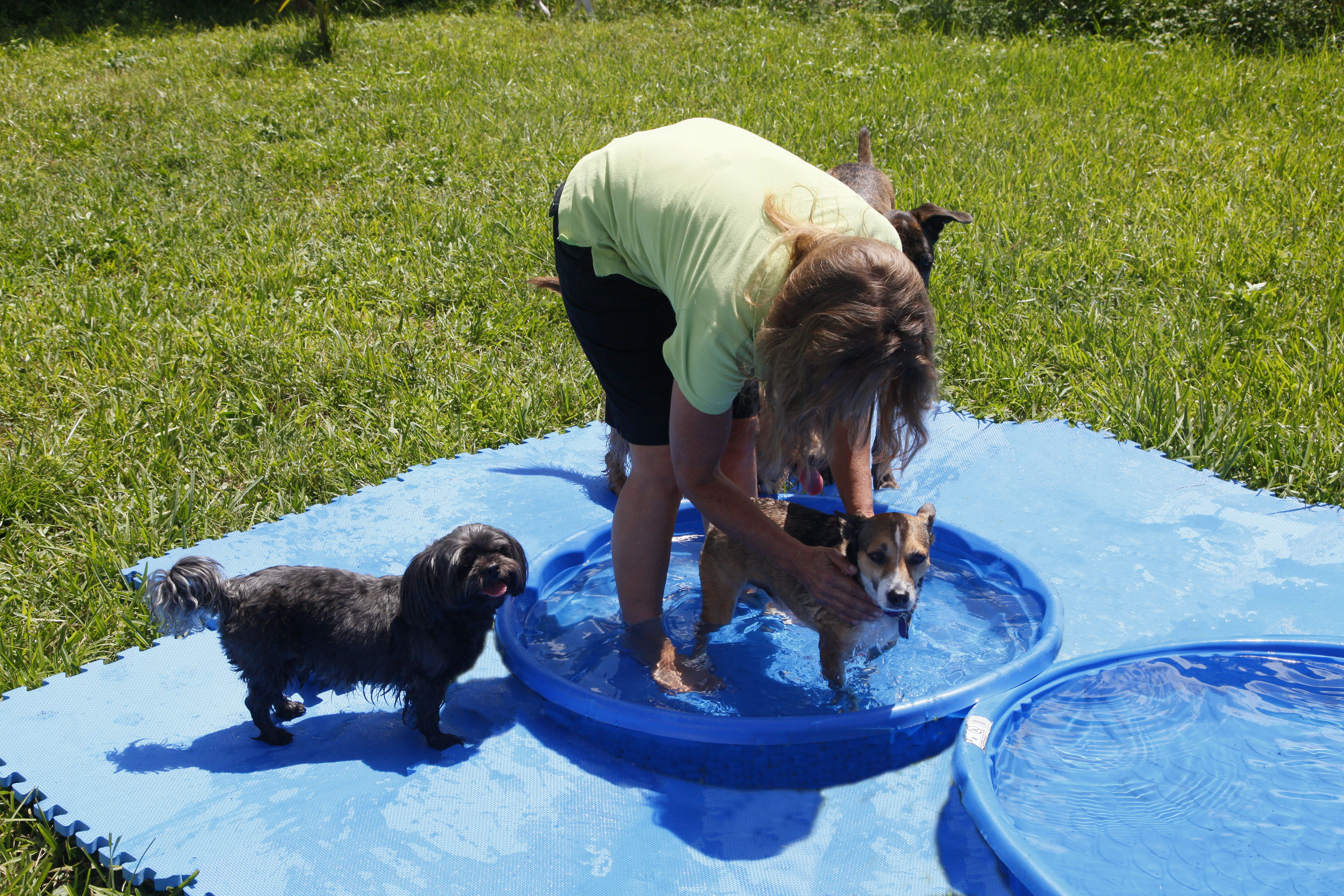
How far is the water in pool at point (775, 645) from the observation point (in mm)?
3490

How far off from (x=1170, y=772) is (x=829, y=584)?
1.11 m

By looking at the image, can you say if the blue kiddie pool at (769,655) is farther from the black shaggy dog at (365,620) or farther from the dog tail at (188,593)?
the dog tail at (188,593)

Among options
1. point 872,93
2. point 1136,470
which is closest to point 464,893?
point 1136,470

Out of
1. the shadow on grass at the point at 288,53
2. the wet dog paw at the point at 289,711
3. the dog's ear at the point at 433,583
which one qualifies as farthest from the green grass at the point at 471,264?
the dog's ear at the point at 433,583

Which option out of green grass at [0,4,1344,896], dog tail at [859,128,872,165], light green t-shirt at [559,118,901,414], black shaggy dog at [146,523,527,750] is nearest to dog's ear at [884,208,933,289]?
green grass at [0,4,1344,896]

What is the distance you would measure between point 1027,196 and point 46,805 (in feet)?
24.5

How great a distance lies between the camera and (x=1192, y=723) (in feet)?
10.2

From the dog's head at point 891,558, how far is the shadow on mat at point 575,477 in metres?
1.70

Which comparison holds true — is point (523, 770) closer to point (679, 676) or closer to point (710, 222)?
point (679, 676)

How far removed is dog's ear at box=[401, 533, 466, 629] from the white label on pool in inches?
60.8

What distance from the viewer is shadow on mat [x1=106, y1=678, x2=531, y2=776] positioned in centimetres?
310

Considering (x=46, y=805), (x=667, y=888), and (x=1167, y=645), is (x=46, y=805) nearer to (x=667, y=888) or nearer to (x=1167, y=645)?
(x=667, y=888)

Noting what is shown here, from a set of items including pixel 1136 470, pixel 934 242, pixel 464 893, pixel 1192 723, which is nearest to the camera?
pixel 464 893

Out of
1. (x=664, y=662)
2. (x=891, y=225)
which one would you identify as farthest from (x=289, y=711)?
(x=891, y=225)
